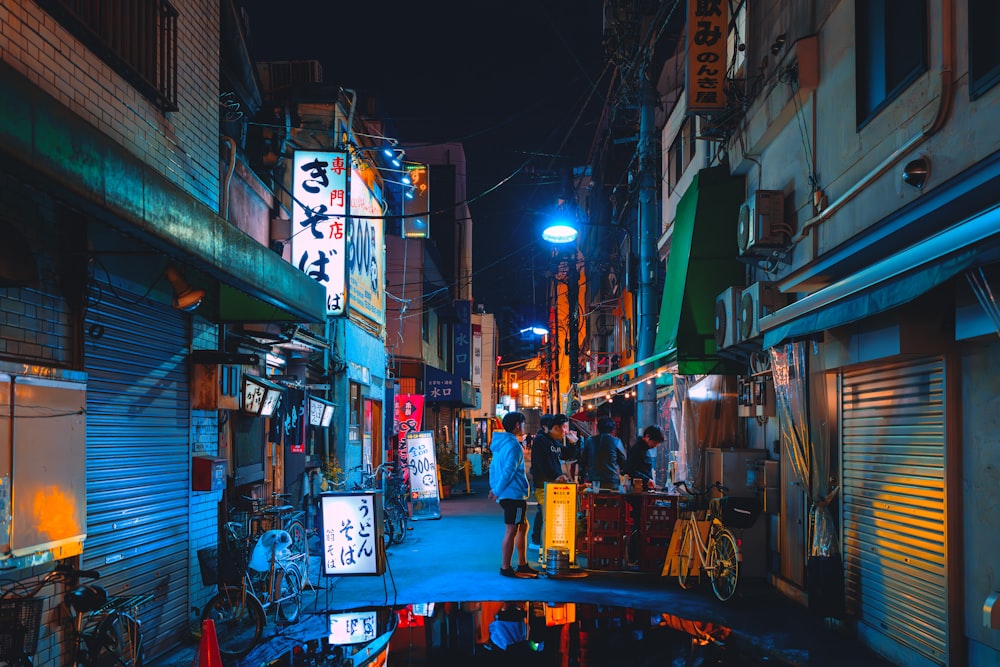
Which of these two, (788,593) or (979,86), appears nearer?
(979,86)

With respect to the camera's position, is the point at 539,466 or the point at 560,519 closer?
the point at 560,519

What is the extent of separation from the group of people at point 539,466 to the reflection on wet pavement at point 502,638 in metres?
1.84

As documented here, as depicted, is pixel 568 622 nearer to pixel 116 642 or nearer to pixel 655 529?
pixel 655 529

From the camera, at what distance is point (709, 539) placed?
1070 cm

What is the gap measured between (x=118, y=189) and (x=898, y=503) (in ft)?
24.6

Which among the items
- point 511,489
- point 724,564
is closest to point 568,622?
point 724,564

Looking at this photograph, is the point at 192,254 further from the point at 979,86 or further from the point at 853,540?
the point at 853,540

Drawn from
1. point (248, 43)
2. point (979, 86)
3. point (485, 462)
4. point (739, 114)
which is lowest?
point (485, 462)

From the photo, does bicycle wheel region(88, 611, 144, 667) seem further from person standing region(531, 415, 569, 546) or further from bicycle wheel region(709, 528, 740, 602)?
person standing region(531, 415, 569, 546)

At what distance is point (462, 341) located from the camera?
35.2m

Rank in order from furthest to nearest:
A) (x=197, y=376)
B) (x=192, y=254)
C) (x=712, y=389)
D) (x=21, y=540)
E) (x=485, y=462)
A: 1. (x=485, y=462)
2. (x=712, y=389)
3. (x=197, y=376)
4. (x=192, y=254)
5. (x=21, y=540)

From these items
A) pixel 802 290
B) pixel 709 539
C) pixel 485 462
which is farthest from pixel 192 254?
pixel 485 462

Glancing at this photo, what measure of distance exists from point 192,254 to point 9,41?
6.64 ft

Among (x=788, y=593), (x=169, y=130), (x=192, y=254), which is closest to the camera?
(x=192, y=254)
